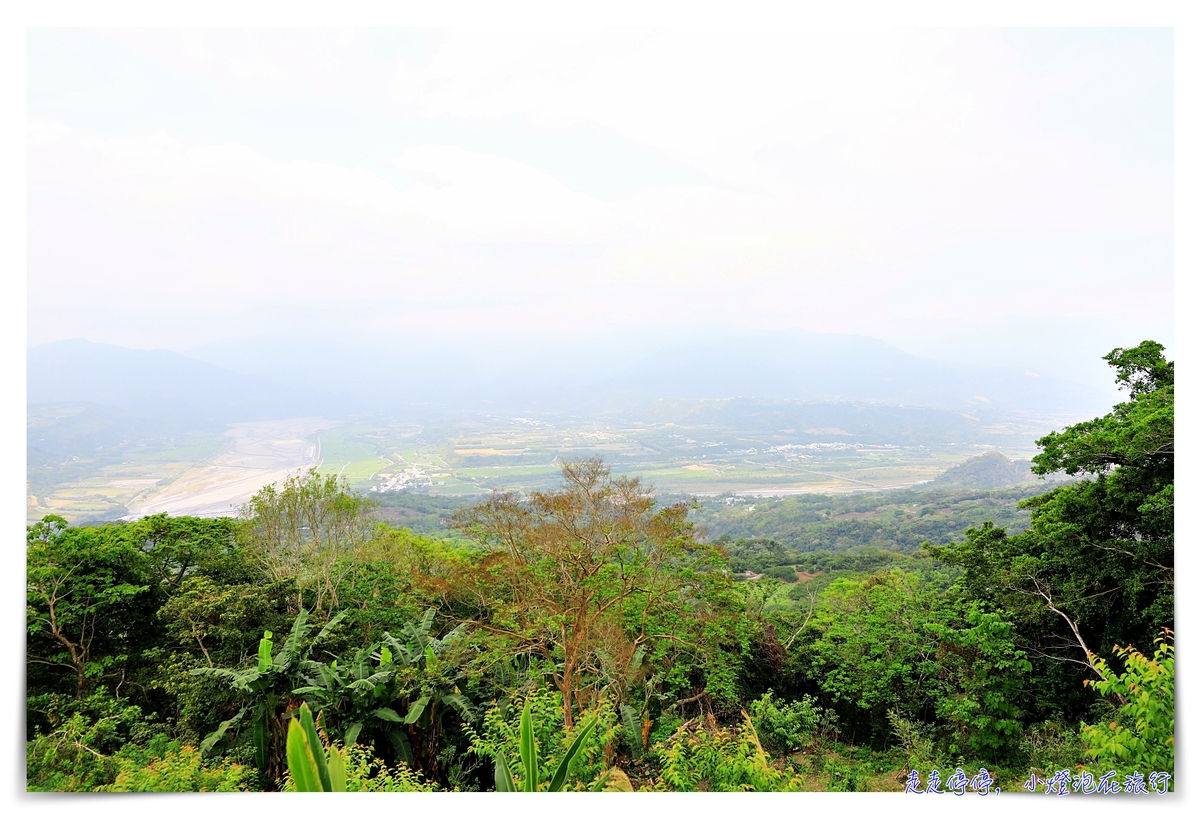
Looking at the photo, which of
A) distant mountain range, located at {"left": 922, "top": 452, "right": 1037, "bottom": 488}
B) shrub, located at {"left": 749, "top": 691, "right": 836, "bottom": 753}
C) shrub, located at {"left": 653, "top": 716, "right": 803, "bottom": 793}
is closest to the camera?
shrub, located at {"left": 653, "top": 716, "right": 803, "bottom": 793}

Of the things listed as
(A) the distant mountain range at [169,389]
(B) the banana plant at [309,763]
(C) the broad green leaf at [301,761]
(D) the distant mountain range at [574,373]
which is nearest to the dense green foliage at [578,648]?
(B) the banana plant at [309,763]

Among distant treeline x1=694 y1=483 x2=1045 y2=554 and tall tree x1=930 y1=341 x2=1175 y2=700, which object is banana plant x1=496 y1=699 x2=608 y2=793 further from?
distant treeline x1=694 y1=483 x2=1045 y2=554

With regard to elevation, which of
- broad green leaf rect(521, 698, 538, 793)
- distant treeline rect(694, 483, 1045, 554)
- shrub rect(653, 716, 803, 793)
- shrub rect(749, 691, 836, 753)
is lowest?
distant treeline rect(694, 483, 1045, 554)

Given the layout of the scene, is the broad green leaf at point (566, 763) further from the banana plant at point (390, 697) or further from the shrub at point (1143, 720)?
the shrub at point (1143, 720)

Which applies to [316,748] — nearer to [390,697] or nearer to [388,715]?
[388,715]

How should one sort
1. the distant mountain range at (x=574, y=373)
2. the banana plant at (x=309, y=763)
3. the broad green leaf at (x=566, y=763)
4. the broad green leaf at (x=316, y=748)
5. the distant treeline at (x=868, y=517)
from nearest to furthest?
the banana plant at (x=309, y=763), the broad green leaf at (x=316, y=748), the broad green leaf at (x=566, y=763), the distant mountain range at (x=574, y=373), the distant treeline at (x=868, y=517)

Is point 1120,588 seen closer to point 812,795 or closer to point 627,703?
point 812,795

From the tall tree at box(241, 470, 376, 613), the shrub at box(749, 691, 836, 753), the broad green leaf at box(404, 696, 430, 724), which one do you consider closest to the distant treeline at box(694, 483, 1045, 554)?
the shrub at box(749, 691, 836, 753)
